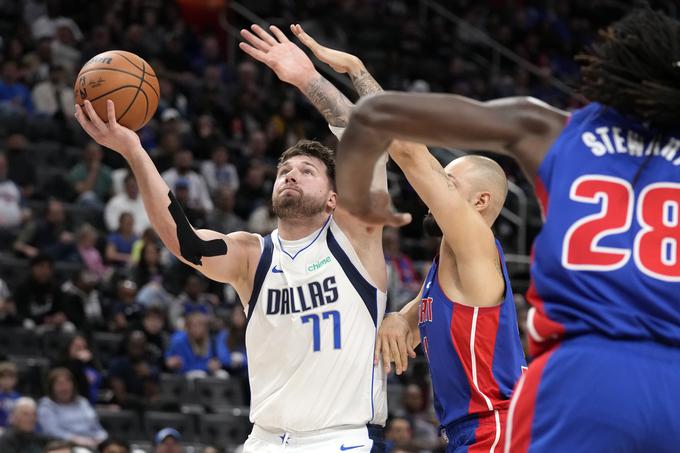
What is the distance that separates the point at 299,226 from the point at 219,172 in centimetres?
992

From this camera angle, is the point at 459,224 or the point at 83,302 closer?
the point at 459,224

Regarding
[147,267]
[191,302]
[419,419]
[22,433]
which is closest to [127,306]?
[147,267]

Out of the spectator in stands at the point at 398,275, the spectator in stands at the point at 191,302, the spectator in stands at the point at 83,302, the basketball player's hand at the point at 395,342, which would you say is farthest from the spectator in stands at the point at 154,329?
the basketball player's hand at the point at 395,342

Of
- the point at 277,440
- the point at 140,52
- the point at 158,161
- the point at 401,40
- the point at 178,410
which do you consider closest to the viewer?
the point at 277,440

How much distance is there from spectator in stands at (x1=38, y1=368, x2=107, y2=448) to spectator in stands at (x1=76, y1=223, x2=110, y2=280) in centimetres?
233

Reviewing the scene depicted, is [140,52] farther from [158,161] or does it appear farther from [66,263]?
[66,263]

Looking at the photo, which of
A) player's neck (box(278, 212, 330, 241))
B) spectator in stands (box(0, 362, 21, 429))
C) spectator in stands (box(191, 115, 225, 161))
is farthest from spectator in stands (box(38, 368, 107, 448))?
player's neck (box(278, 212, 330, 241))

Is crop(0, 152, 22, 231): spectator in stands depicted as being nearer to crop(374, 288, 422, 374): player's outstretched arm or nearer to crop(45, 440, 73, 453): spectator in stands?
crop(45, 440, 73, 453): spectator in stands

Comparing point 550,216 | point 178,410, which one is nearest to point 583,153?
point 550,216

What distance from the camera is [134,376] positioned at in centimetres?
1169

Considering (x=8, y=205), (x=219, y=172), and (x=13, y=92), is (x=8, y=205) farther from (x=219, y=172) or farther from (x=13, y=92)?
(x=219, y=172)

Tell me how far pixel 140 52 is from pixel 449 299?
1211 cm

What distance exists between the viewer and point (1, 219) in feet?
42.3

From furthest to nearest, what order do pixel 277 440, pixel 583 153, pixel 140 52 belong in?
pixel 140 52, pixel 277 440, pixel 583 153
